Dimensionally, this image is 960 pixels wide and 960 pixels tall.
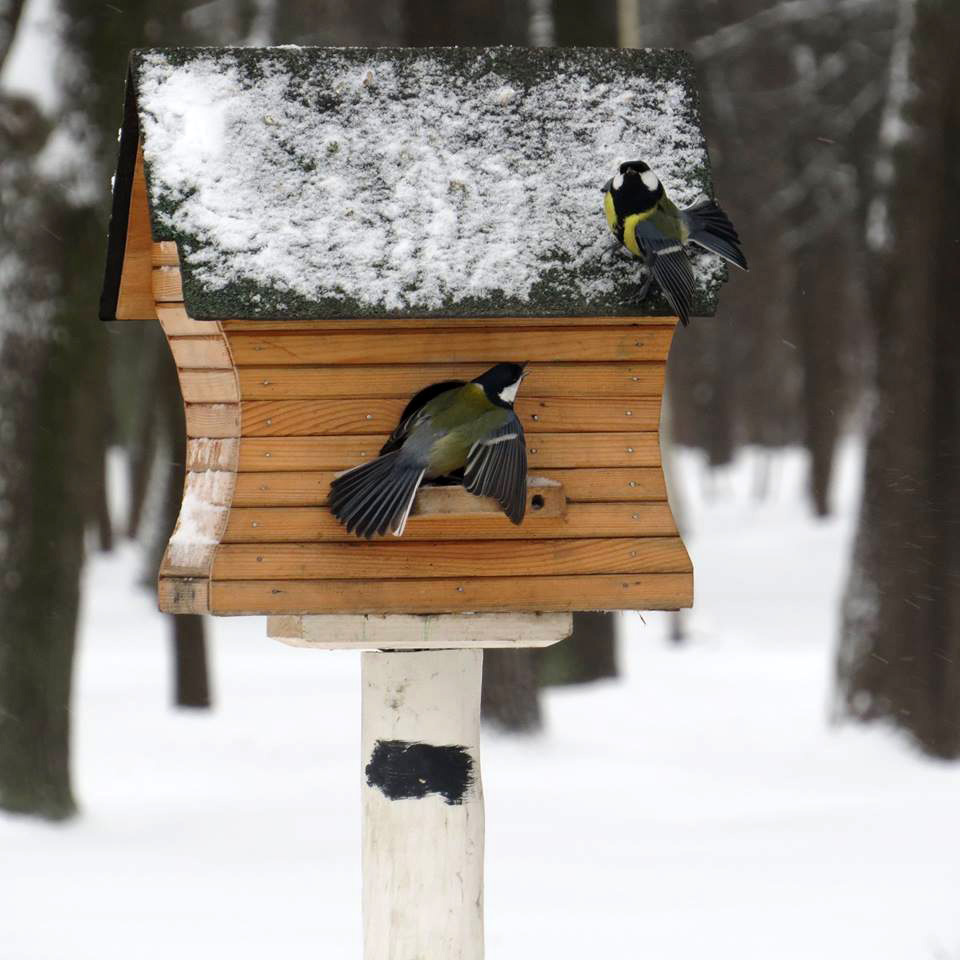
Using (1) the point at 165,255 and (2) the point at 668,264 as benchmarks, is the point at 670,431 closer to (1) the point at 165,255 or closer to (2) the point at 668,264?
(1) the point at 165,255

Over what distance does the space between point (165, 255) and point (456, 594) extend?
4.59 feet

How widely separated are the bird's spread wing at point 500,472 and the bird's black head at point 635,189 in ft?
2.10

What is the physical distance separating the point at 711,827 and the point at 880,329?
315 centimetres

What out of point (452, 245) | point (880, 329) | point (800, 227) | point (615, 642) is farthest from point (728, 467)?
point (452, 245)

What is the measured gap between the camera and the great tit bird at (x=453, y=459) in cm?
414

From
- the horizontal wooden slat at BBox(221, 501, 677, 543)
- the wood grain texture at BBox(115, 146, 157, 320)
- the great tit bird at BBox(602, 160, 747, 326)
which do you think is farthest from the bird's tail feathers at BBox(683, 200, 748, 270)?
the wood grain texture at BBox(115, 146, 157, 320)

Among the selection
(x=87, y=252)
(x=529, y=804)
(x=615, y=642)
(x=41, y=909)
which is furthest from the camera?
(x=615, y=642)

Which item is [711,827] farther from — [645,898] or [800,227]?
[800,227]

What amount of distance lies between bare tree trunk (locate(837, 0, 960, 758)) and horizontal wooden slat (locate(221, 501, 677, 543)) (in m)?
4.90

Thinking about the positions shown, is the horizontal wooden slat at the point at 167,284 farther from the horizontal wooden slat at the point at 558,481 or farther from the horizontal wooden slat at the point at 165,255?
the horizontal wooden slat at the point at 558,481

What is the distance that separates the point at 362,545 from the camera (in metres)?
4.38

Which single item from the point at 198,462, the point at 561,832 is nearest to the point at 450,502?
the point at 198,462

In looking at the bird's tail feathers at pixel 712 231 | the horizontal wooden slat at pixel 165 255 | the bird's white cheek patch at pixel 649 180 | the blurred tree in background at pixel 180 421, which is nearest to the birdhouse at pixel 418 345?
the bird's tail feathers at pixel 712 231

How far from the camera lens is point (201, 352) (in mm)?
4770
